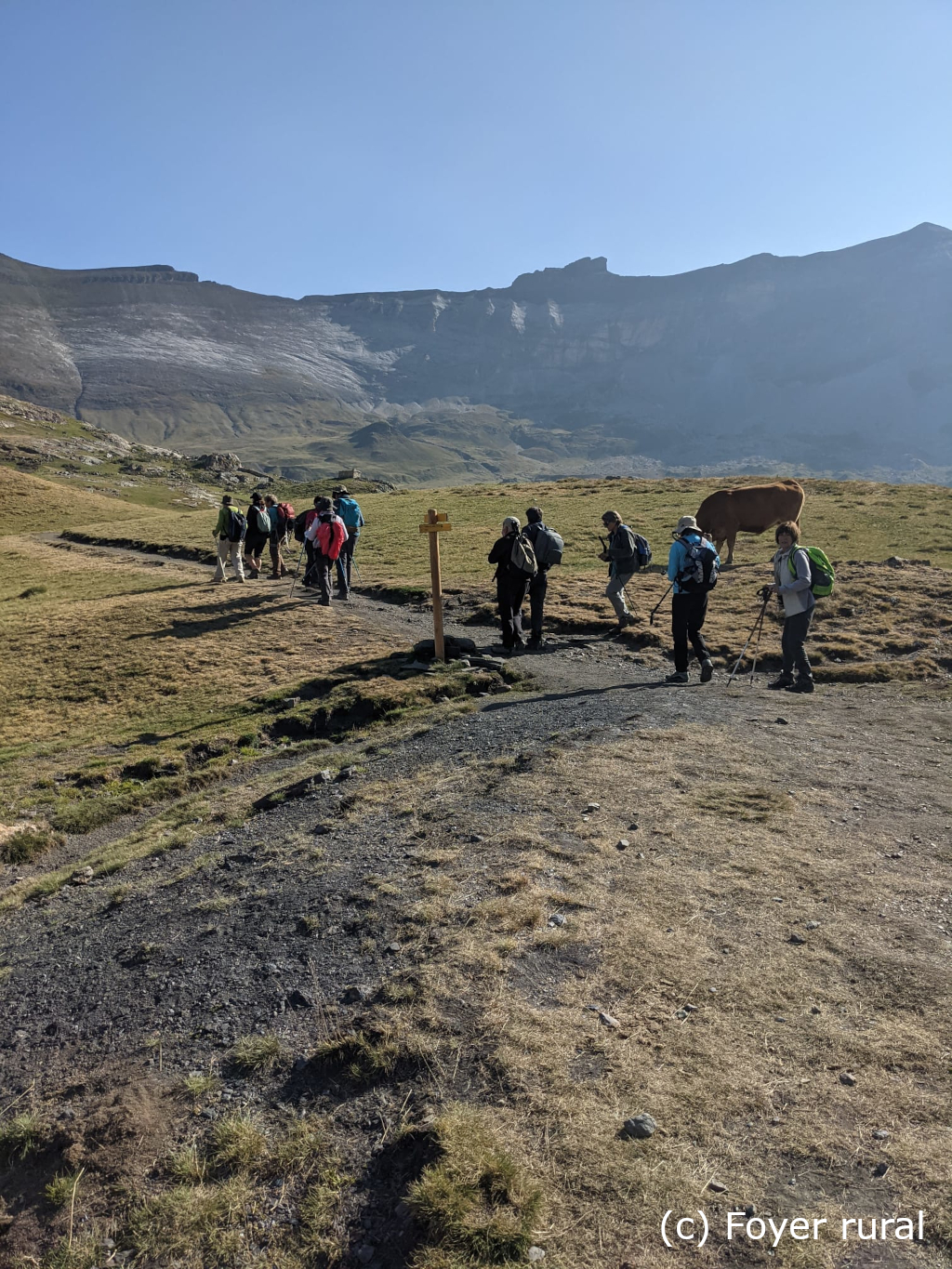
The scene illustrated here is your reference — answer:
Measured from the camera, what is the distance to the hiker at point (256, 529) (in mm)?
24594

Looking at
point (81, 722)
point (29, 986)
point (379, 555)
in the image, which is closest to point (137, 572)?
point (379, 555)

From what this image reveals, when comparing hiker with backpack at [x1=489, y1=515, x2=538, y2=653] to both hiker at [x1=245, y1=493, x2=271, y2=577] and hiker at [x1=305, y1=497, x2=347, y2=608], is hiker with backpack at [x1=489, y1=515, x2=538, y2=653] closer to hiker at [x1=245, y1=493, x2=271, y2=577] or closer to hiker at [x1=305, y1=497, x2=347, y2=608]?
hiker at [x1=305, y1=497, x2=347, y2=608]

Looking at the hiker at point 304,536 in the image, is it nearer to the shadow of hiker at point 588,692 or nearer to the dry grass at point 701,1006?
the shadow of hiker at point 588,692

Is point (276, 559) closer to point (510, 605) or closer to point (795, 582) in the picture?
point (510, 605)

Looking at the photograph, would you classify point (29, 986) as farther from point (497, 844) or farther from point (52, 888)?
point (497, 844)

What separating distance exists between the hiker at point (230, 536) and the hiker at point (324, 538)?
3385 millimetres

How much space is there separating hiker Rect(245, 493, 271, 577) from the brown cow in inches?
607

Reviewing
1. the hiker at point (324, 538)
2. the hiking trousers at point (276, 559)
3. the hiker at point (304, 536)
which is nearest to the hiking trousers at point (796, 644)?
the hiker at point (324, 538)

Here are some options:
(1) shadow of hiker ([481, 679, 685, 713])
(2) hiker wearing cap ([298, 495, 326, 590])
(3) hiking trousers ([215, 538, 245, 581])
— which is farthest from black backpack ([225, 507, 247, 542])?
(1) shadow of hiker ([481, 679, 685, 713])

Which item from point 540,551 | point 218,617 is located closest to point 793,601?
point 540,551

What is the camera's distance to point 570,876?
287 inches

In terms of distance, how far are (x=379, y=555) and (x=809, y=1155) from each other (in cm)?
2940

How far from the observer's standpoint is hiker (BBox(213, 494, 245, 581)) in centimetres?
2492

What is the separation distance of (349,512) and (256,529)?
3638mm
